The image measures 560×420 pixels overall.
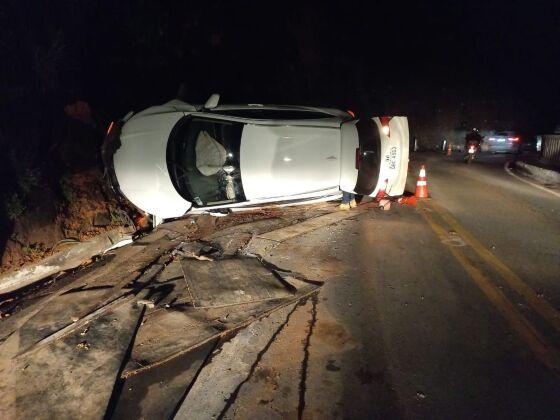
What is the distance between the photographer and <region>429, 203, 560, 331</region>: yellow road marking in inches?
154

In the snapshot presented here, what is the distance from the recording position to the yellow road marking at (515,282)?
3916 mm

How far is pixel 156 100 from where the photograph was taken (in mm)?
12867

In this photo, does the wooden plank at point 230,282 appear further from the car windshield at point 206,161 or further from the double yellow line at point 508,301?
the double yellow line at point 508,301

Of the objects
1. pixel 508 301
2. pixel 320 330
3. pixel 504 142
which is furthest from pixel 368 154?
pixel 504 142

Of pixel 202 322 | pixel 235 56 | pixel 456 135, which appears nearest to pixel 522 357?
pixel 202 322

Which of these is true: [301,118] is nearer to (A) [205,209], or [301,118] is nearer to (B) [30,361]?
(A) [205,209]

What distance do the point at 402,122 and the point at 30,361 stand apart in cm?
584

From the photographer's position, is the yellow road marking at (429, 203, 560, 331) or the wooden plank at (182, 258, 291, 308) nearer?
the yellow road marking at (429, 203, 560, 331)

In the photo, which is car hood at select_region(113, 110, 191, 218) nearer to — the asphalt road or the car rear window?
the asphalt road

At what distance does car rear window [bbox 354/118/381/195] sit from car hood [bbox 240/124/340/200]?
1.21 ft

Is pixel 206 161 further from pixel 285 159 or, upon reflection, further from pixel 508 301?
pixel 508 301

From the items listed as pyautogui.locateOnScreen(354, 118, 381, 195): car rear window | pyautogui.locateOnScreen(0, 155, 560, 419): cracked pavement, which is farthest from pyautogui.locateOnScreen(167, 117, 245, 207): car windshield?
pyautogui.locateOnScreen(354, 118, 381, 195): car rear window

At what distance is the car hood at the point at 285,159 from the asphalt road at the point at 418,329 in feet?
2.81

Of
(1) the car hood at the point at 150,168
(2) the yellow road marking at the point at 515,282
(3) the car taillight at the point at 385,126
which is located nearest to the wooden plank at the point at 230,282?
(1) the car hood at the point at 150,168
